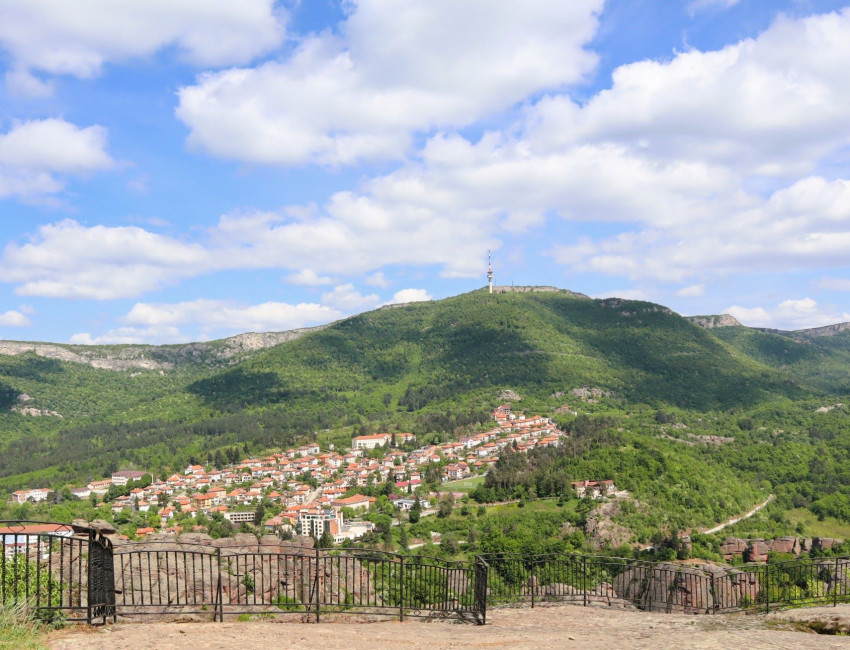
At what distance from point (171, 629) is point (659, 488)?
48206mm

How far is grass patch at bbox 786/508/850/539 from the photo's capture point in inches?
1871

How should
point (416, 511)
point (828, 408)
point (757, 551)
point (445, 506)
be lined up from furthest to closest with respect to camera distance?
point (828, 408) < point (416, 511) < point (445, 506) < point (757, 551)

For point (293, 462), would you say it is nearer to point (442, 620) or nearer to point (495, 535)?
point (495, 535)

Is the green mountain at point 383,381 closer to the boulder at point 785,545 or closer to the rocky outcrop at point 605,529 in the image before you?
the rocky outcrop at point 605,529

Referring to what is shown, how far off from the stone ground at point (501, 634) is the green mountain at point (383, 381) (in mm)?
87130

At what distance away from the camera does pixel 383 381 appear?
461 feet

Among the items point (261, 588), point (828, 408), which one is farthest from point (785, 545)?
point (828, 408)

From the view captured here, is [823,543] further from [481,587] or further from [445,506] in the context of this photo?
[481,587]

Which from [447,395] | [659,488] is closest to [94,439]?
[447,395]

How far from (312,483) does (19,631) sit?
228ft

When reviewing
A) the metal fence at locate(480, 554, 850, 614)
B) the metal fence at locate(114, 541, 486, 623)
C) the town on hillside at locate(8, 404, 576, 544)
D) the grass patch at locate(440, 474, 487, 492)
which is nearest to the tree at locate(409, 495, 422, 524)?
the town on hillside at locate(8, 404, 576, 544)

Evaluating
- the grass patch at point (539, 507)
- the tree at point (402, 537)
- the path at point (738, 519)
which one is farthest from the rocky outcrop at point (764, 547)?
the tree at point (402, 537)

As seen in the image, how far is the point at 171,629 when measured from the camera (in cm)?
748

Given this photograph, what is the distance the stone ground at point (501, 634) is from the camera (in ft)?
22.3
